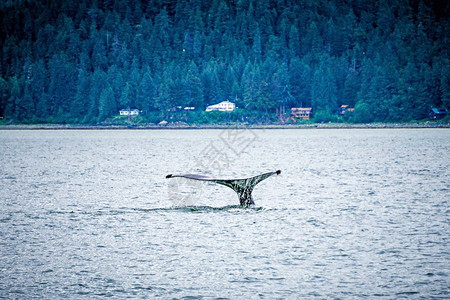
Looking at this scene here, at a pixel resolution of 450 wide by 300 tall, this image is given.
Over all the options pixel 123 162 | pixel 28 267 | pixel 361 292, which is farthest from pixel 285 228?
pixel 123 162

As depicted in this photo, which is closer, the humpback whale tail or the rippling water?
the rippling water

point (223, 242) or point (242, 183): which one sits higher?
point (242, 183)

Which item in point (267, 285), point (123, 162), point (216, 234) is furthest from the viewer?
point (123, 162)

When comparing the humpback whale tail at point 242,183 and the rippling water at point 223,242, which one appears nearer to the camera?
the rippling water at point 223,242

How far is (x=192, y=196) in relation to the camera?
42500 millimetres

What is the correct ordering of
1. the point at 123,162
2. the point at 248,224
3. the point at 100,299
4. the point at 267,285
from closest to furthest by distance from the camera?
1. the point at 100,299
2. the point at 267,285
3. the point at 248,224
4. the point at 123,162

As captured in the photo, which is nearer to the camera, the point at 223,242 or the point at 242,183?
the point at 223,242

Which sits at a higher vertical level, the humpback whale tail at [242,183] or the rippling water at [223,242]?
the humpback whale tail at [242,183]

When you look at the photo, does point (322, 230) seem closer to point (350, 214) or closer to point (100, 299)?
point (350, 214)

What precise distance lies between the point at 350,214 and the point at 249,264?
13076mm

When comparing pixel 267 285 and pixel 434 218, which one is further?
pixel 434 218

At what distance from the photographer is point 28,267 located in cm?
2123

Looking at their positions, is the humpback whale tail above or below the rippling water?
above

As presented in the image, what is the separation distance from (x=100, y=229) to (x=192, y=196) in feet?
47.1
